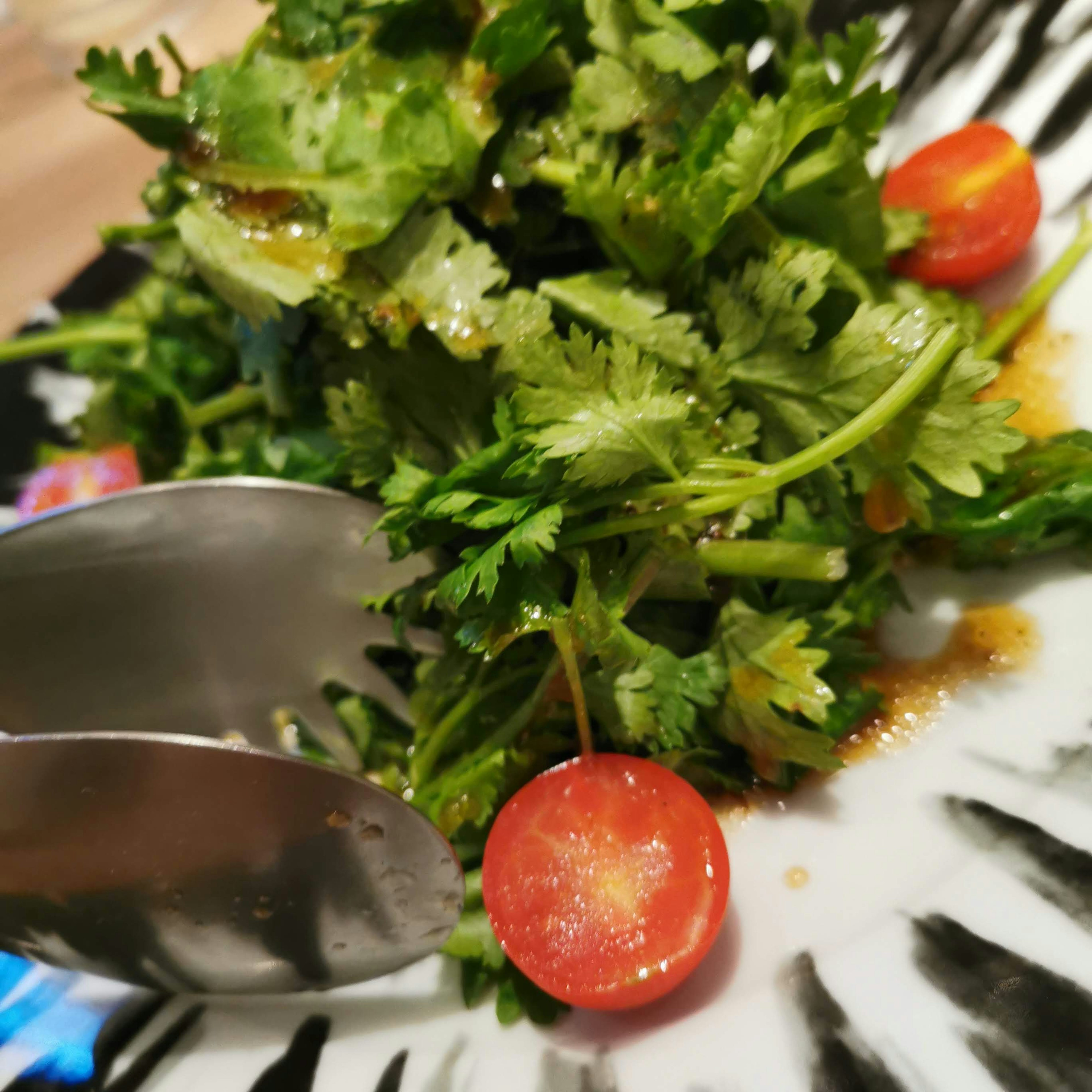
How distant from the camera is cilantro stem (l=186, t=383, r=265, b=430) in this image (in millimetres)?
1741

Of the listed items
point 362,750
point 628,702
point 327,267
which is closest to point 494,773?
point 628,702

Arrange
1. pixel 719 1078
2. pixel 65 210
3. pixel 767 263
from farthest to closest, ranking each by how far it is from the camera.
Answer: pixel 65 210
pixel 767 263
pixel 719 1078

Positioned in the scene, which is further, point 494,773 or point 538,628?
point 494,773

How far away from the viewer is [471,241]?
1.33m

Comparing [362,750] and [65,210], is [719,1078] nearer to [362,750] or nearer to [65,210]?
[362,750]

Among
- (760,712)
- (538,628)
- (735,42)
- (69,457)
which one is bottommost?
(760,712)

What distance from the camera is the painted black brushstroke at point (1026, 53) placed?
1690 millimetres

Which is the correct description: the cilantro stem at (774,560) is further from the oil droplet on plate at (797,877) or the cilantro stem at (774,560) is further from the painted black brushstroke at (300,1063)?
the painted black brushstroke at (300,1063)

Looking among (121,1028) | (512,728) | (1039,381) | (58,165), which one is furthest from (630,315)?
(58,165)

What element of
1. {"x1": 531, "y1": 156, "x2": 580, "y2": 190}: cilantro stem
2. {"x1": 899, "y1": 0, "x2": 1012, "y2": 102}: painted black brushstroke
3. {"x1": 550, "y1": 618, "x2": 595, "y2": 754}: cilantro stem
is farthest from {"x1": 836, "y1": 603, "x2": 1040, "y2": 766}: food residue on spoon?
{"x1": 899, "y1": 0, "x2": 1012, "y2": 102}: painted black brushstroke

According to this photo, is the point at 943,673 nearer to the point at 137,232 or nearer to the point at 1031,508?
the point at 1031,508

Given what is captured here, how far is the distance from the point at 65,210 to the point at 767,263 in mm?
2410

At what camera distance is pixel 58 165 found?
2.84 m

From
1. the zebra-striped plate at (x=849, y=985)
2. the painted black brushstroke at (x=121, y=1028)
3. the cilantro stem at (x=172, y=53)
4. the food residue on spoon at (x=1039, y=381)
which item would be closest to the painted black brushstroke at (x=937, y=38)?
the food residue on spoon at (x=1039, y=381)
